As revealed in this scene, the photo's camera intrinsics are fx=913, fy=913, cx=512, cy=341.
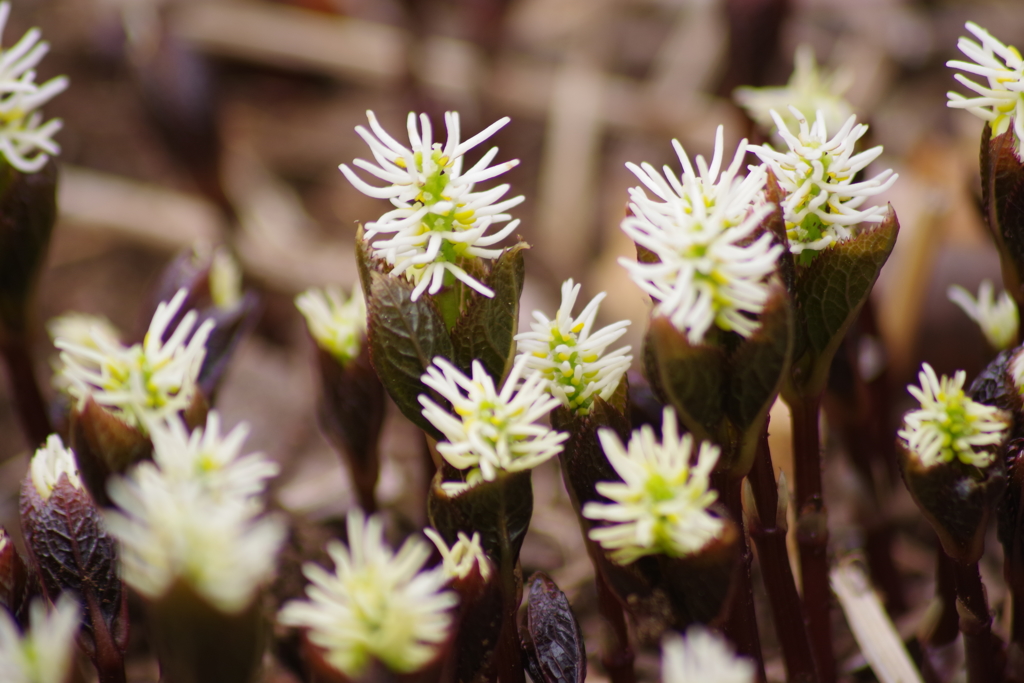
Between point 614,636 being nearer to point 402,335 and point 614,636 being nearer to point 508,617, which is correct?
point 508,617

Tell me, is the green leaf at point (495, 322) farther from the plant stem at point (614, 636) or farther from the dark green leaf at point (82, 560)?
the dark green leaf at point (82, 560)

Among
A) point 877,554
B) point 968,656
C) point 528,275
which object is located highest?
point 528,275

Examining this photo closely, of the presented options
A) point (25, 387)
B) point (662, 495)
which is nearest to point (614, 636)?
point (662, 495)

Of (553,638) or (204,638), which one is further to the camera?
(553,638)

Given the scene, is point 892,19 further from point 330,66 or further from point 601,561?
point 601,561

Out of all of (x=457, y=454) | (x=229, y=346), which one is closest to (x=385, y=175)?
(x=457, y=454)

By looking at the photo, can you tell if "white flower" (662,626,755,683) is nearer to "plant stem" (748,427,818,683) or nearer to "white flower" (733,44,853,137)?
"plant stem" (748,427,818,683)

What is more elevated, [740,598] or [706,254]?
[706,254]

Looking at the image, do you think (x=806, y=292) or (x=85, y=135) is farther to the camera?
(x=85, y=135)
